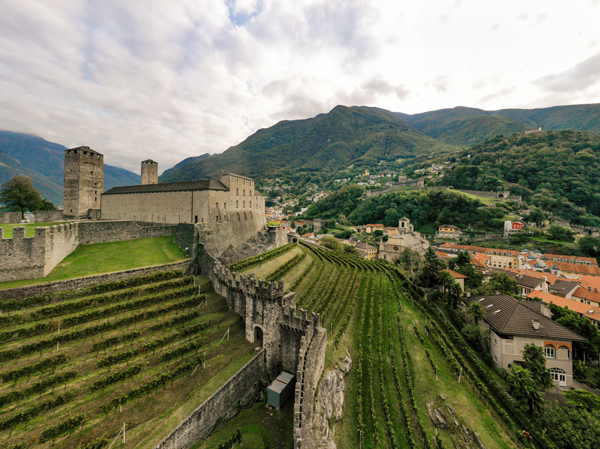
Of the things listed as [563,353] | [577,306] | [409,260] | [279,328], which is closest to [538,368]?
[563,353]

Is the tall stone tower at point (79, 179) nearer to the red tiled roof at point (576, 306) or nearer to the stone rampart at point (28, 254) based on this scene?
the stone rampart at point (28, 254)

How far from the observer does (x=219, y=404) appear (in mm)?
14055

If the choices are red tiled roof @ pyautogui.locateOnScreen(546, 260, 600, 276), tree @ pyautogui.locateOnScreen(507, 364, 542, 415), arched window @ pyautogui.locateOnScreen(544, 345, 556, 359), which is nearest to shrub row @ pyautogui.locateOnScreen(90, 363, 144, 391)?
tree @ pyautogui.locateOnScreen(507, 364, 542, 415)

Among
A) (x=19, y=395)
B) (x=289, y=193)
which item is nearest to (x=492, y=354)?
(x=19, y=395)

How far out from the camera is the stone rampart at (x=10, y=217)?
2715 cm

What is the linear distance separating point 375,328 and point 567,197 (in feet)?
363

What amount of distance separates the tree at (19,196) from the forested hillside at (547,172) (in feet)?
446

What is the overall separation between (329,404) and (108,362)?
47.3 feet

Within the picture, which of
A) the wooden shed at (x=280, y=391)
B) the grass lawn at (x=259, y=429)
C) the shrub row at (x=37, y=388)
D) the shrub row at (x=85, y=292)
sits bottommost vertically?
the grass lawn at (x=259, y=429)

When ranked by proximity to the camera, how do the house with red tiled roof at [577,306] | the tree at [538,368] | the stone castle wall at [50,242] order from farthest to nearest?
1. the house with red tiled roof at [577,306]
2. the tree at [538,368]
3. the stone castle wall at [50,242]

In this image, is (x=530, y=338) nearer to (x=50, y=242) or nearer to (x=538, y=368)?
(x=538, y=368)

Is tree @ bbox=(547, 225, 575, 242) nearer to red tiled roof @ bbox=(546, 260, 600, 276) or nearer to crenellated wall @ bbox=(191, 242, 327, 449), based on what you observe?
red tiled roof @ bbox=(546, 260, 600, 276)

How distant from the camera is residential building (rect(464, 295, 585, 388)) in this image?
77.7ft

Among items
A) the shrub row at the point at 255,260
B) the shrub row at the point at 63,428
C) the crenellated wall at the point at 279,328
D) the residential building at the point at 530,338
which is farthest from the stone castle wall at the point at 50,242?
the residential building at the point at 530,338
